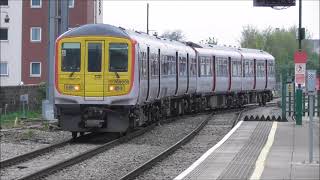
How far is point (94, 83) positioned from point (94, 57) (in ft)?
2.39

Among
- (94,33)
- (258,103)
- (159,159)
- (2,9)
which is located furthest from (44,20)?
(159,159)

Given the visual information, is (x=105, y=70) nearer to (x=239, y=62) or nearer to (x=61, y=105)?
(x=61, y=105)

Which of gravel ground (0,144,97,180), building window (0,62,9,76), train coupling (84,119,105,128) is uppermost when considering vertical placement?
building window (0,62,9,76)

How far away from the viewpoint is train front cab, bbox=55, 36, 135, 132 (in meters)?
20.2

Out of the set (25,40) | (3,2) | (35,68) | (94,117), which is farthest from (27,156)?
(3,2)

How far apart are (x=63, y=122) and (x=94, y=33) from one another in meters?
2.59

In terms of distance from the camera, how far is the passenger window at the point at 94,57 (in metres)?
20.5

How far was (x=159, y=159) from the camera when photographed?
52.9 ft

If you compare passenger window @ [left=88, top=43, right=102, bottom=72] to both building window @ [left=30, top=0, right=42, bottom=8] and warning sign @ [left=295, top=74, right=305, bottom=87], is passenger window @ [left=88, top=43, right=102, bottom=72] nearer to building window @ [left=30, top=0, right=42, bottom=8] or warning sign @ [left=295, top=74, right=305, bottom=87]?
warning sign @ [left=295, top=74, right=305, bottom=87]

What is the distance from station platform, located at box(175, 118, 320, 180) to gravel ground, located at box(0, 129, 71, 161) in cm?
471

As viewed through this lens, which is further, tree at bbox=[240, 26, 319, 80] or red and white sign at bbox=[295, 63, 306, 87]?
tree at bbox=[240, 26, 319, 80]

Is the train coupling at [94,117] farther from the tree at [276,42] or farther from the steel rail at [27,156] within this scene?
the tree at [276,42]

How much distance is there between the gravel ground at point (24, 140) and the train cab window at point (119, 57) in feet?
8.54

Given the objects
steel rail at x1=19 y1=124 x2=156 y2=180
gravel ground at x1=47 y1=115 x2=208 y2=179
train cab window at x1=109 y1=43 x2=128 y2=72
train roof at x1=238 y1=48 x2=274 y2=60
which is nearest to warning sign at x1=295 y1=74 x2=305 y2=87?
gravel ground at x1=47 y1=115 x2=208 y2=179
